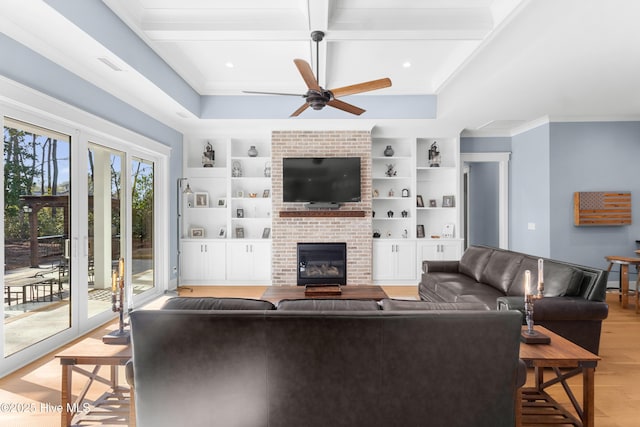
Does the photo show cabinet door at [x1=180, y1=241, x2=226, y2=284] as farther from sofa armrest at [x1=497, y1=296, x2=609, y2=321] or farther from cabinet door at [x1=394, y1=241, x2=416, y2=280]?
sofa armrest at [x1=497, y1=296, x2=609, y2=321]

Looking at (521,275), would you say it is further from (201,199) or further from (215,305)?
(201,199)

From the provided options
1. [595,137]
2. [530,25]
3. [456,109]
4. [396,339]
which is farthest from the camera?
[595,137]

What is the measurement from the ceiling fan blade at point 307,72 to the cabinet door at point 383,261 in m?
3.31

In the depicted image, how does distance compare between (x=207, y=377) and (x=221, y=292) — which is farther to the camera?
(x=221, y=292)

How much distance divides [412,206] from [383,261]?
1097 mm

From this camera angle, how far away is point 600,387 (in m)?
2.42

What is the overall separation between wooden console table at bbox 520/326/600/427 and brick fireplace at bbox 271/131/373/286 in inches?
135

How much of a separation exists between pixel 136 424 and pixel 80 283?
2459 mm

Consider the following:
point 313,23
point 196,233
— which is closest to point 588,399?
point 313,23

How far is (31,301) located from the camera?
2938 mm

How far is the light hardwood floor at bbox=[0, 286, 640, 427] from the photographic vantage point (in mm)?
2080

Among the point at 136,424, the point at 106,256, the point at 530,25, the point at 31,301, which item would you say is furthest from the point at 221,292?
the point at 530,25

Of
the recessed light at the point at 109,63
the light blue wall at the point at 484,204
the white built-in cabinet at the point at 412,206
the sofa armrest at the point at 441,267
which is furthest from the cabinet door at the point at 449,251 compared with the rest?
the recessed light at the point at 109,63

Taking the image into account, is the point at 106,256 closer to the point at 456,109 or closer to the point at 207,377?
the point at 207,377
